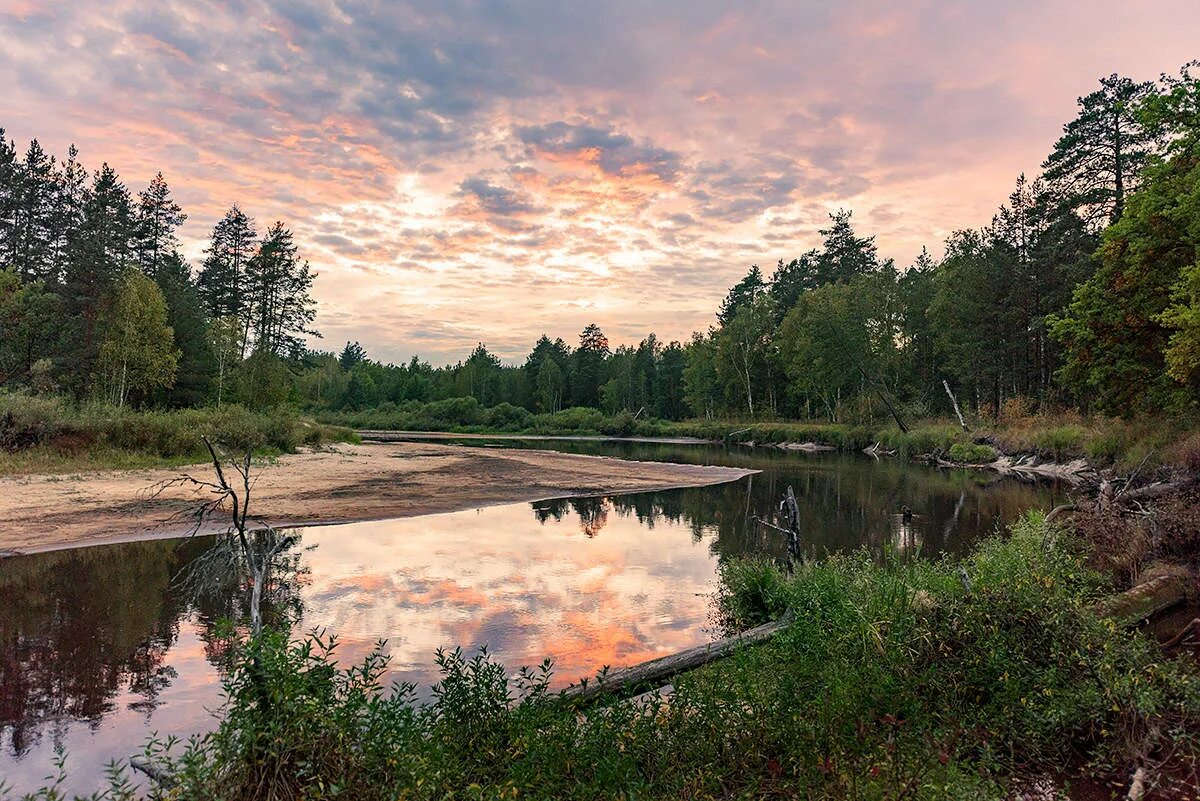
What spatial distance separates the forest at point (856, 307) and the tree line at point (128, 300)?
13 cm

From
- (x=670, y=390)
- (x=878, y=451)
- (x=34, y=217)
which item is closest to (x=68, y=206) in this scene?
(x=34, y=217)

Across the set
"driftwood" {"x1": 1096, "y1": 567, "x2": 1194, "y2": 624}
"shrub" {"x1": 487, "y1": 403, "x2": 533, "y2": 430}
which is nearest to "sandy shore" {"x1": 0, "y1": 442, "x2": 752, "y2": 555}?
"driftwood" {"x1": 1096, "y1": 567, "x2": 1194, "y2": 624}

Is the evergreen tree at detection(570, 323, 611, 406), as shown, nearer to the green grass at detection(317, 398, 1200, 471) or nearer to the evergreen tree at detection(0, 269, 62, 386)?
the green grass at detection(317, 398, 1200, 471)

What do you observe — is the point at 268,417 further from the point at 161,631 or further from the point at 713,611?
the point at 713,611

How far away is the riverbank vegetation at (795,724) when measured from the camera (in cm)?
464

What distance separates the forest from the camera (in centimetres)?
2333

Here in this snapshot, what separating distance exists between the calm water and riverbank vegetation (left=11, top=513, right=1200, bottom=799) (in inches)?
71.0

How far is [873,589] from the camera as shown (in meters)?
9.51

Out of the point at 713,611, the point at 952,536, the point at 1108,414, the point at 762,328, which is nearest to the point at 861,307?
the point at 762,328

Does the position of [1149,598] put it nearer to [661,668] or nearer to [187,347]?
[661,668]

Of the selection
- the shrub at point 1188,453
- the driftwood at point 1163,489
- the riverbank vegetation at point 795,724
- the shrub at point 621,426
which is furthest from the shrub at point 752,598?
the shrub at point 621,426

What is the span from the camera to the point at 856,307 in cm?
6444

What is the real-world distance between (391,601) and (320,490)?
14.7 m

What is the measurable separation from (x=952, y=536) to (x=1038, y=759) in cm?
1541
